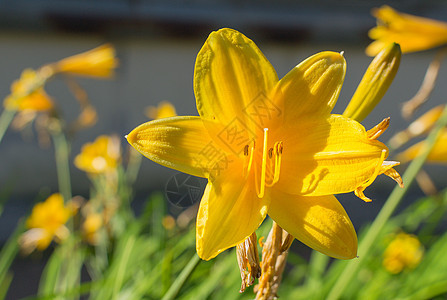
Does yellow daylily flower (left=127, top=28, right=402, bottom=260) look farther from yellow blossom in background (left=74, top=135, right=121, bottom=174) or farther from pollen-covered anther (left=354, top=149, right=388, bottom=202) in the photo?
yellow blossom in background (left=74, top=135, right=121, bottom=174)

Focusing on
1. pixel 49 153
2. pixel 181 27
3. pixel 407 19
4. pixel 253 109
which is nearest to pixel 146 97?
pixel 181 27

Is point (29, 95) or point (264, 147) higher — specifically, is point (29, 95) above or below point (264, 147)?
below

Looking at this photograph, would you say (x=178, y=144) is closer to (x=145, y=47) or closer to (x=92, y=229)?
(x=92, y=229)

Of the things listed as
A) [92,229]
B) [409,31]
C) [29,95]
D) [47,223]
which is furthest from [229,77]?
[47,223]

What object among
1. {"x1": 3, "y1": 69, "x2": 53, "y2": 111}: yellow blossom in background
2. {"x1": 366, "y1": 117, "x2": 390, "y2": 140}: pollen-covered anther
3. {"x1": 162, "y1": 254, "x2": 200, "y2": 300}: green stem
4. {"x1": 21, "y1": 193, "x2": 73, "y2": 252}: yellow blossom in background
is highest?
{"x1": 366, "y1": 117, "x2": 390, "y2": 140}: pollen-covered anther

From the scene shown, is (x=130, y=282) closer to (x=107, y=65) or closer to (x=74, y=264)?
(x=74, y=264)

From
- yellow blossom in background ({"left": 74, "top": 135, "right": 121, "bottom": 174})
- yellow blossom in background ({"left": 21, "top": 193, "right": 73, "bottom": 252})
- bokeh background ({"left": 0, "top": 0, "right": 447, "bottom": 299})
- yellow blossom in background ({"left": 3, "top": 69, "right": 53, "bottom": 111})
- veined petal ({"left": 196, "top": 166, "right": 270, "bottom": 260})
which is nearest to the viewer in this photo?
veined petal ({"left": 196, "top": 166, "right": 270, "bottom": 260})

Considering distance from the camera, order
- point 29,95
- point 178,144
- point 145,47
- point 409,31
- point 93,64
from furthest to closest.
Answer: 1. point 145,47
2. point 93,64
3. point 29,95
4. point 409,31
5. point 178,144

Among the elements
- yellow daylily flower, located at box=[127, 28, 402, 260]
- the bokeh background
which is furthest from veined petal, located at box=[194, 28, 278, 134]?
the bokeh background

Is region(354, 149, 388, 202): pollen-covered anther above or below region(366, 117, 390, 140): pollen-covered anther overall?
below
